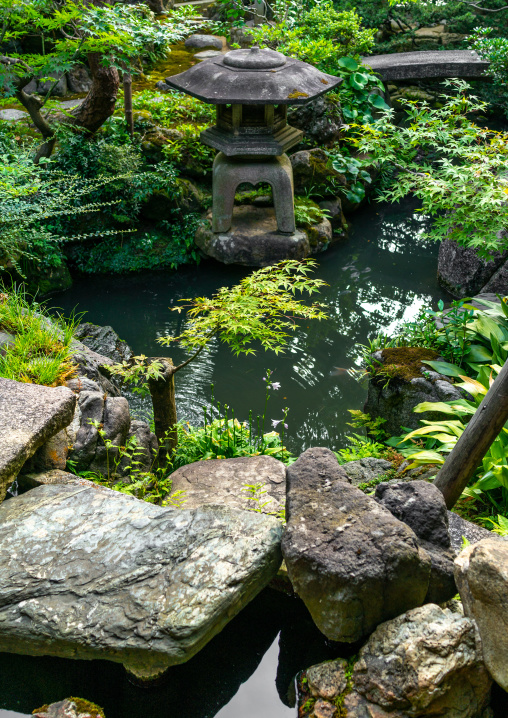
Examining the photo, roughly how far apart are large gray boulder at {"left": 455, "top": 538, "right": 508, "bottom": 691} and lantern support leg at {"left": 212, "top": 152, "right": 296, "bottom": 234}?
677 cm

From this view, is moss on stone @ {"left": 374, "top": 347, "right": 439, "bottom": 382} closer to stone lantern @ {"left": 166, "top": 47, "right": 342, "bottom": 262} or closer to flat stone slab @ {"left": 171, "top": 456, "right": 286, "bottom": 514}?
flat stone slab @ {"left": 171, "top": 456, "right": 286, "bottom": 514}

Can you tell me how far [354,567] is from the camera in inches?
95.3

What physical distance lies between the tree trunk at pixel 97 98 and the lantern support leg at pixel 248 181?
169 cm

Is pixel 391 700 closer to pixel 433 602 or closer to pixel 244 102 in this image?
pixel 433 602

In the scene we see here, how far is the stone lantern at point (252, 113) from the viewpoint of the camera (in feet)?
24.5

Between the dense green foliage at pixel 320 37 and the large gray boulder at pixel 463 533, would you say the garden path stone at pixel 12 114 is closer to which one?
the dense green foliage at pixel 320 37

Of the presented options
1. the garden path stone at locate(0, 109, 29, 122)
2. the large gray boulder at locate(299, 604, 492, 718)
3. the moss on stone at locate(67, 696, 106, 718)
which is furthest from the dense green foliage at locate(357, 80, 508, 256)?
the garden path stone at locate(0, 109, 29, 122)

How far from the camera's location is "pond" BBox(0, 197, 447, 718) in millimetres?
2717

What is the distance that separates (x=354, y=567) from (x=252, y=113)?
7147mm

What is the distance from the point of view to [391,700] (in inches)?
90.7

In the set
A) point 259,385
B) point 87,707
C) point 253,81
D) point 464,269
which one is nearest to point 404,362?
point 259,385

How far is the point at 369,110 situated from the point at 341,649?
10497mm

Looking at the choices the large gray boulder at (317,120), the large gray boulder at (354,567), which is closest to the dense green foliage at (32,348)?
the large gray boulder at (354,567)

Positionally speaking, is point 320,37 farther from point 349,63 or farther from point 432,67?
point 432,67
